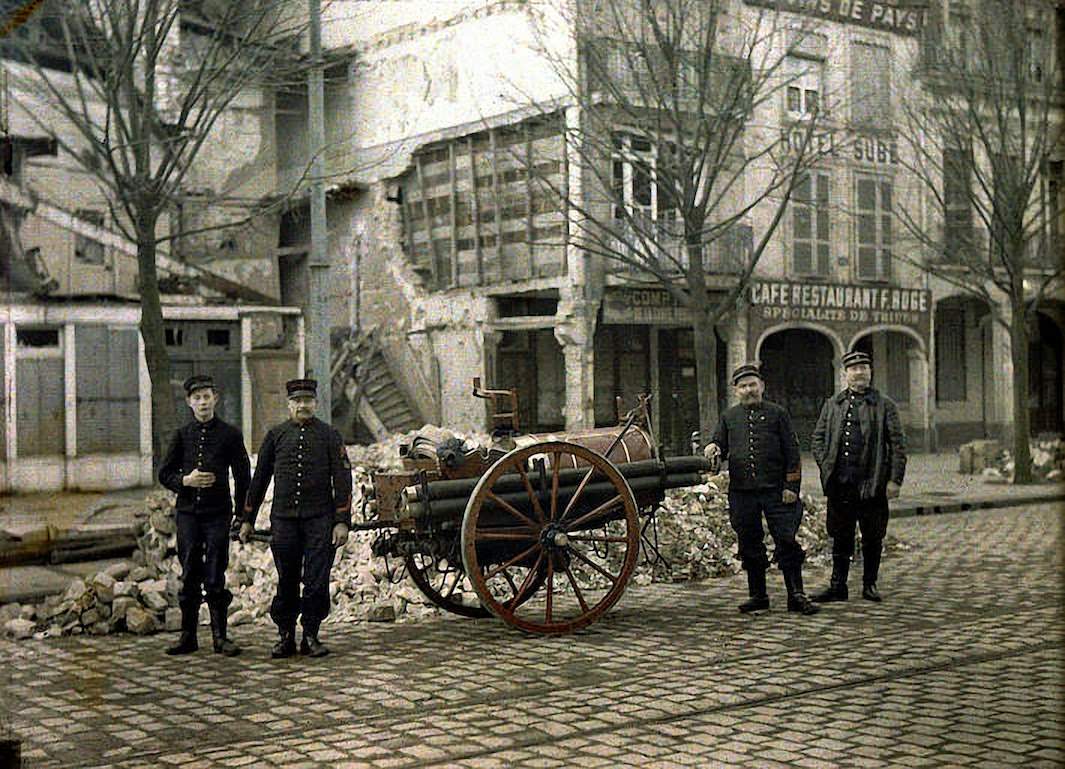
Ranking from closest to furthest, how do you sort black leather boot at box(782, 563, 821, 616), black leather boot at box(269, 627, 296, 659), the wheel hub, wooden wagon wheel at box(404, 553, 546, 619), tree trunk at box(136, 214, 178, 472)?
black leather boot at box(269, 627, 296, 659) → the wheel hub → wooden wagon wheel at box(404, 553, 546, 619) → black leather boot at box(782, 563, 821, 616) → tree trunk at box(136, 214, 178, 472)

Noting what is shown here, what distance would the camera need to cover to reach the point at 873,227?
24000 millimetres

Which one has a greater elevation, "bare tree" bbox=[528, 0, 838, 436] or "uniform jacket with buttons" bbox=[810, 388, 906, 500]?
"bare tree" bbox=[528, 0, 838, 436]

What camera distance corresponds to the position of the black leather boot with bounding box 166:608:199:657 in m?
7.74

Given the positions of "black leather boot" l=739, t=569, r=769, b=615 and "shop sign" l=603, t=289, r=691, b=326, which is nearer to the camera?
"black leather boot" l=739, t=569, r=769, b=615

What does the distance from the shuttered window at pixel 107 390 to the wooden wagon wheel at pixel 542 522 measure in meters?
11.1

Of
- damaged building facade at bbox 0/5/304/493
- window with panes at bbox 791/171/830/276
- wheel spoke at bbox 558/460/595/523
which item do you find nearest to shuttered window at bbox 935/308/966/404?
window with panes at bbox 791/171/830/276

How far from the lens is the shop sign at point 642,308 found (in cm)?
1762

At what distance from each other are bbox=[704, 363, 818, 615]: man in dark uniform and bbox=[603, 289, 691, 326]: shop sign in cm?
834

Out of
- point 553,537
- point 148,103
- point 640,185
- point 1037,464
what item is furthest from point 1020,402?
point 148,103

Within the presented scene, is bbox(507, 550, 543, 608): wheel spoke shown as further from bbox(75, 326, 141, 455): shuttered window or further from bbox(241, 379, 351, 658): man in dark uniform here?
bbox(75, 326, 141, 455): shuttered window

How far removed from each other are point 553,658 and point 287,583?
170cm

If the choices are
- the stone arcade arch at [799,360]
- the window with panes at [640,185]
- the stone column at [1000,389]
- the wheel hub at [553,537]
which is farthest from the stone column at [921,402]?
the wheel hub at [553,537]

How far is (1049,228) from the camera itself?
65.7 feet

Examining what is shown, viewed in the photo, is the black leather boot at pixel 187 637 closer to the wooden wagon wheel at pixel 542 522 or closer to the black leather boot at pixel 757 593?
the wooden wagon wheel at pixel 542 522
